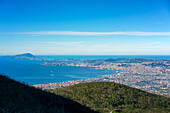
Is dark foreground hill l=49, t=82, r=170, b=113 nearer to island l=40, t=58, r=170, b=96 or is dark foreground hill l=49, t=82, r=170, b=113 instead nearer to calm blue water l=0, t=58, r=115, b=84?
island l=40, t=58, r=170, b=96

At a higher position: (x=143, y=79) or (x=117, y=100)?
(x=117, y=100)

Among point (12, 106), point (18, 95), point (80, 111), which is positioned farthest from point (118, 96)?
point (12, 106)

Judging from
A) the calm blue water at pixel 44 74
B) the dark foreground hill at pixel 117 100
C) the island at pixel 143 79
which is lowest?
the calm blue water at pixel 44 74

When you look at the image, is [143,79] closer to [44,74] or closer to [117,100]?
[44,74]

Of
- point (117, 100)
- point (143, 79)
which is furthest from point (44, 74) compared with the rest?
point (117, 100)

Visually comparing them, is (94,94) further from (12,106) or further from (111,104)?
(12,106)

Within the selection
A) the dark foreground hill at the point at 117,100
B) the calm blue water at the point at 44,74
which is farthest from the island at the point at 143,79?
the calm blue water at the point at 44,74

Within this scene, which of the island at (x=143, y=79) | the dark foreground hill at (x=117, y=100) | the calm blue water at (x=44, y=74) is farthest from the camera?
the calm blue water at (x=44, y=74)

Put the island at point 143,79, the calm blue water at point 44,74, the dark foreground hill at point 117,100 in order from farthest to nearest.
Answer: the calm blue water at point 44,74, the island at point 143,79, the dark foreground hill at point 117,100

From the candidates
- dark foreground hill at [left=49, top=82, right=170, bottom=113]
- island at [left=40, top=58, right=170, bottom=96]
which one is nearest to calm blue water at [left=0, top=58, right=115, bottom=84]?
island at [left=40, top=58, right=170, bottom=96]

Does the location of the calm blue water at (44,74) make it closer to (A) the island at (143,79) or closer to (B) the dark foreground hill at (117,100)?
(A) the island at (143,79)

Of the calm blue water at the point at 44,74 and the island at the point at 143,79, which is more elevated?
the island at the point at 143,79
